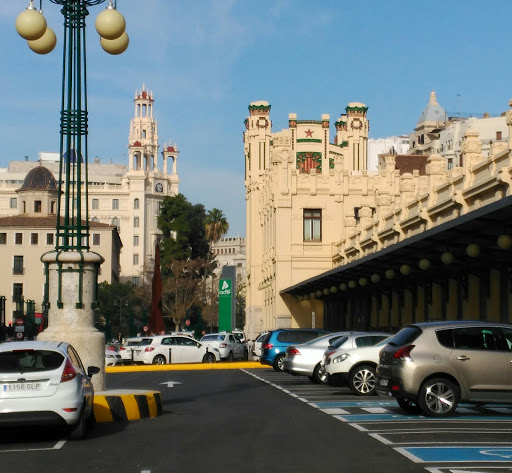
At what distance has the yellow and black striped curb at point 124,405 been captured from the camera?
59.5 ft

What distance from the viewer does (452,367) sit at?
60.6 feet

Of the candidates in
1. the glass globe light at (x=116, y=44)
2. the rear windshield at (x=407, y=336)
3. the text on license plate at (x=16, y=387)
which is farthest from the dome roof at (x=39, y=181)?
the text on license plate at (x=16, y=387)

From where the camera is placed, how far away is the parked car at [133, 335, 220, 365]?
1970 inches

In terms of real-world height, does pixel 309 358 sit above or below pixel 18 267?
below

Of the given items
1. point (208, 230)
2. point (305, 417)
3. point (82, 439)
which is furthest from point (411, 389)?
point (208, 230)

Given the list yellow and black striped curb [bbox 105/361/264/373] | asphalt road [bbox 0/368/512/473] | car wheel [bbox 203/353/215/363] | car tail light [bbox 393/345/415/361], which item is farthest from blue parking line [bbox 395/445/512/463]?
car wheel [bbox 203/353/215/363]

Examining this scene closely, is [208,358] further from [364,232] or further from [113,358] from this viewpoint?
[364,232]

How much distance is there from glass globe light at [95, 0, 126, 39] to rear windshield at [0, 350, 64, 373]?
656cm

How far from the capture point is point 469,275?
1425 inches

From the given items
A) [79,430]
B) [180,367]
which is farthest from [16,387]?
[180,367]

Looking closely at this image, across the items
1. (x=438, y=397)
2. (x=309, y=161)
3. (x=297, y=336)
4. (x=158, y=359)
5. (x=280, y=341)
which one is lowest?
(x=158, y=359)

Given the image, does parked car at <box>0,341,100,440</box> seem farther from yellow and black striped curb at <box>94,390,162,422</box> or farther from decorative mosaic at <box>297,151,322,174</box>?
decorative mosaic at <box>297,151,322,174</box>

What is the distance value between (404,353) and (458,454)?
544 cm

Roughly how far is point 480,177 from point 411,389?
58.9 ft
